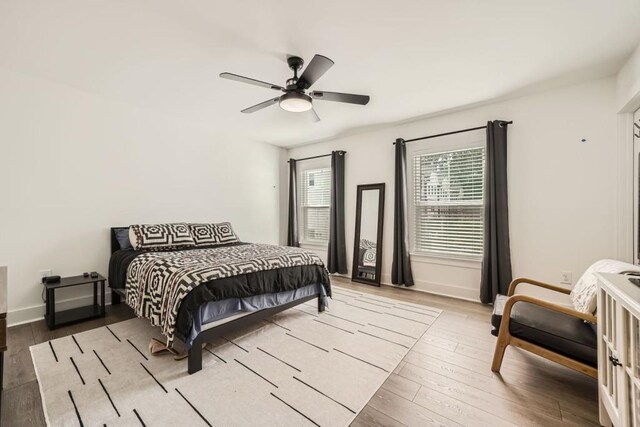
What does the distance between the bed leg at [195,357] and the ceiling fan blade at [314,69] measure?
216 cm

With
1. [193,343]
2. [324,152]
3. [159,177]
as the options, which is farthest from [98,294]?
[324,152]

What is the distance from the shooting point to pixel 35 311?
2.77 metres

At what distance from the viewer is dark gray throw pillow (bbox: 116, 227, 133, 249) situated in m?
3.26

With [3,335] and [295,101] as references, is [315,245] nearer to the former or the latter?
[295,101]

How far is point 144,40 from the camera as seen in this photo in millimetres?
2148

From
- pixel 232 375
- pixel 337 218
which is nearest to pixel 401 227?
pixel 337 218

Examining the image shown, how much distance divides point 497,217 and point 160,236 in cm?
404

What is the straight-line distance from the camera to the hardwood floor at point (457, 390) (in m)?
1.49

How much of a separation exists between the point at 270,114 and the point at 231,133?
122 cm

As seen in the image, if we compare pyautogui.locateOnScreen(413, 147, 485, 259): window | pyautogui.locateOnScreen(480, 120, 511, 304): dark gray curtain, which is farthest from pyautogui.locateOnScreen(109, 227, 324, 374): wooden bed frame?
pyautogui.locateOnScreen(480, 120, 511, 304): dark gray curtain

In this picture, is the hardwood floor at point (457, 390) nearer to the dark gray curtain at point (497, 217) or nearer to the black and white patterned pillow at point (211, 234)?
the dark gray curtain at point (497, 217)

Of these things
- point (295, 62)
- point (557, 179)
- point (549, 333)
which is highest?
point (295, 62)

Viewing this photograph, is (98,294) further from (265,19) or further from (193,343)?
(265,19)

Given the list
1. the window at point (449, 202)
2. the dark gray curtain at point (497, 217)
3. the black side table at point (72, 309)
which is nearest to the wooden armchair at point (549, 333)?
the dark gray curtain at point (497, 217)
